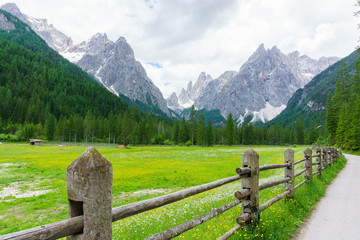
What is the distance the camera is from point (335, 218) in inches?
329

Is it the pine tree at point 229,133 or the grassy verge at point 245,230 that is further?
the pine tree at point 229,133

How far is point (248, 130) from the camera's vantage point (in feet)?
477

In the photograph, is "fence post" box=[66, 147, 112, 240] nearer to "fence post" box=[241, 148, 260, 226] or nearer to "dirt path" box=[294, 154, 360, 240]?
"fence post" box=[241, 148, 260, 226]

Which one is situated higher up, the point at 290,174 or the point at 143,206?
the point at 143,206

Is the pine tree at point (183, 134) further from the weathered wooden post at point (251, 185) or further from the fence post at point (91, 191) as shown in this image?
the fence post at point (91, 191)

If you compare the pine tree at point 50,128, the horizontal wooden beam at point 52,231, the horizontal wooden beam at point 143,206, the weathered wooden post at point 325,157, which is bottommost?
the weathered wooden post at point 325,157

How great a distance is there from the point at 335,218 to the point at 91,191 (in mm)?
10147

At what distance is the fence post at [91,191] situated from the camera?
7.71 feet

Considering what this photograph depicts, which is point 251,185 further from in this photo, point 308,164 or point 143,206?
point 308,164

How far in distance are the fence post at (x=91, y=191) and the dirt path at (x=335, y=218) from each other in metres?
6.81

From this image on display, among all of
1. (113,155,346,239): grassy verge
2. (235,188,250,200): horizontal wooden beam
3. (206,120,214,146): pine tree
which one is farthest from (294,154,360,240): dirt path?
(206,120,214,146): pine tree

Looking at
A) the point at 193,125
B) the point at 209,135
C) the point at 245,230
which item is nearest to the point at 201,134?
the point at 209,135

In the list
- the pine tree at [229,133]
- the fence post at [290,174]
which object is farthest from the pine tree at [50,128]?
the fence post at [290,174]

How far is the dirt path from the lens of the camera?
22.5 ft
